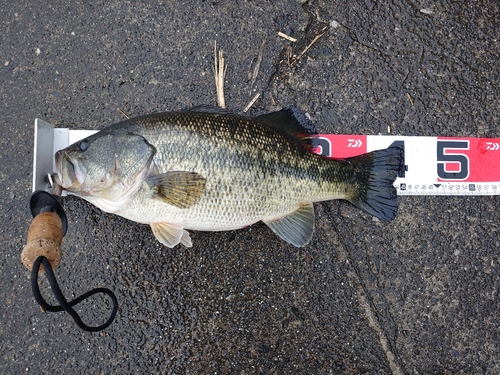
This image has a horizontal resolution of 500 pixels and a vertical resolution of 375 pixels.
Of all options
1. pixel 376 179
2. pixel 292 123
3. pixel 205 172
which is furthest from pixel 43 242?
pixel 376 179

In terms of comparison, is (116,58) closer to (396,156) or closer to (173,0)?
(173,0)

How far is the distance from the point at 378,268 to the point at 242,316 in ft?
3.40

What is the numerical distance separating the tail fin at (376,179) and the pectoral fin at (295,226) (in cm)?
35

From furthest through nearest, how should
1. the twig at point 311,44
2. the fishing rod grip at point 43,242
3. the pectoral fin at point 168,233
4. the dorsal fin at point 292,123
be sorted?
the twig at point 311,44 → the dorsal fin at point 292,123 → the pectoral fin at point 168,233 → the fishing rod grip at point 43,242

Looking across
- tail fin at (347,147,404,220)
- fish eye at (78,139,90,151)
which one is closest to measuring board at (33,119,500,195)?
tail fin at (347,147,404,220)

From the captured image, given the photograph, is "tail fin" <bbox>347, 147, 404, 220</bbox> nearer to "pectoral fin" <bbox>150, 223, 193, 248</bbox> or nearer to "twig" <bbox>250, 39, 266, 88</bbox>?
"twig" <bbox>250, 39, 266, 88</bbox>

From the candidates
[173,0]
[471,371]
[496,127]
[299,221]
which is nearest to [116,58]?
[173,0]

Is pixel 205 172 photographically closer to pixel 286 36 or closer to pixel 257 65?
pixel 257 65

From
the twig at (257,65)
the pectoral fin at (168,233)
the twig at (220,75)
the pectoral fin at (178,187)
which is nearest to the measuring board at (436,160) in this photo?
the twig at (257,65)

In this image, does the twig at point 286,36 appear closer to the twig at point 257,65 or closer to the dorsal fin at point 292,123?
the twig at point 257,65

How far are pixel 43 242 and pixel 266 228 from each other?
143 cm

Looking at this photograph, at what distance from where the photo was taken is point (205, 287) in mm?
2744

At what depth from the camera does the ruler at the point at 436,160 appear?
2.89 meters

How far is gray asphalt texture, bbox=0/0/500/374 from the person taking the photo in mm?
2693
